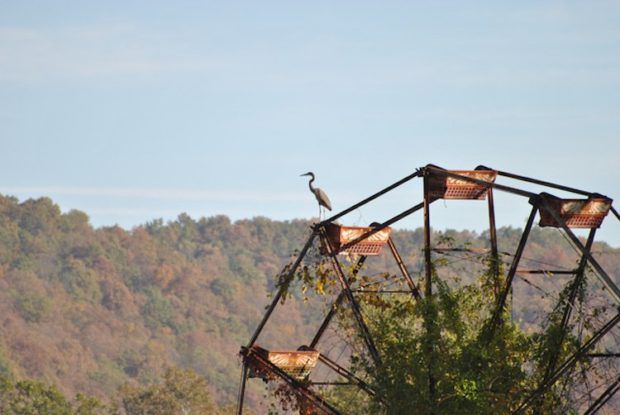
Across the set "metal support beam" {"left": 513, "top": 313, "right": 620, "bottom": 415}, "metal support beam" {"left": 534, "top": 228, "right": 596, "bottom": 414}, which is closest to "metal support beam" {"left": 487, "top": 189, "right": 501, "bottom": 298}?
"metal support beam" {"left": 534, "top": 228, "right": 596, "bottom": 414}

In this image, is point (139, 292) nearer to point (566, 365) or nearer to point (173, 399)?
point (173, 399)

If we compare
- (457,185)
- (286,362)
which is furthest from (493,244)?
(286,362)

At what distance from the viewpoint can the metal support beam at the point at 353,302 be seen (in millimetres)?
16359

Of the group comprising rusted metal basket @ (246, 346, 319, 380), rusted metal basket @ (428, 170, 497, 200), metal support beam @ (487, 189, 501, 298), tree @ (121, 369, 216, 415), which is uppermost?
rusted metal basket @ (428, 170, 497, 200)

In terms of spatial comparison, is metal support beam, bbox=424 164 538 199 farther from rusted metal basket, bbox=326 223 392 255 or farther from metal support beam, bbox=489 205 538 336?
rusted metal basket, bbox=326 223 392 255

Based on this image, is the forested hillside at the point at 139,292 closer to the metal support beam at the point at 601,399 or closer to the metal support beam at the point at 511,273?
the metal support beam at the point at 511,273

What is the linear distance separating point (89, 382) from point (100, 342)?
28.4 feet

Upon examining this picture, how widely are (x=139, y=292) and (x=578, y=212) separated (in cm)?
10091

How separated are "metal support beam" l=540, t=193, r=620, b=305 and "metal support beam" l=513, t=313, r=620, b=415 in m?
0.65

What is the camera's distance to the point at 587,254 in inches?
568

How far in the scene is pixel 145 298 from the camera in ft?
373

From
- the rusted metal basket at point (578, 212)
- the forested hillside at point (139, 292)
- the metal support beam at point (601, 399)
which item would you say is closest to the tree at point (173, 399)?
the forested hillside at point (139, 292)

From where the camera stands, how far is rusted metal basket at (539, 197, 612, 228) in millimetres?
15922

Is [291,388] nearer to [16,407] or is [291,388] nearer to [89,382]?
[16,407]
